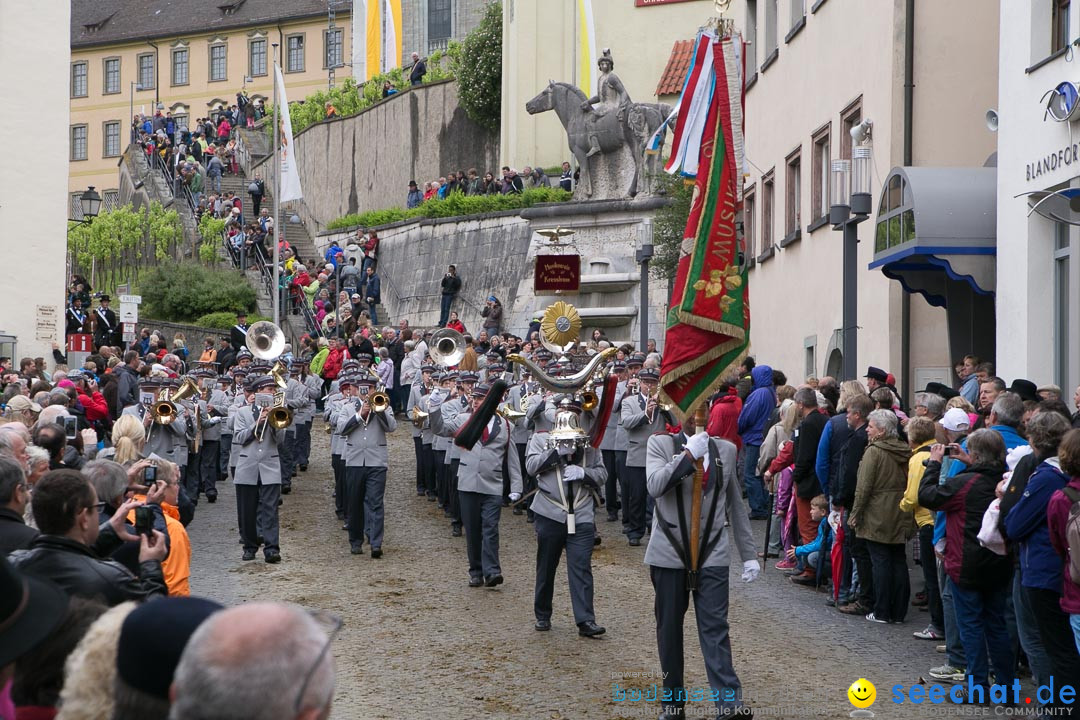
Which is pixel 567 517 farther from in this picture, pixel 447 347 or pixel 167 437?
pixel 447 347

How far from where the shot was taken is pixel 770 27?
27859 millimetres

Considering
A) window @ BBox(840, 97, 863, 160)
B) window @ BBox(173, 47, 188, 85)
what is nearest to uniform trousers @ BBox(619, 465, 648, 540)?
window @ BBox(840, 97, 863, 160)

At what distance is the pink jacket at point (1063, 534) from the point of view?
8.00 m

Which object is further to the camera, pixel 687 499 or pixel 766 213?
pixel 766 213

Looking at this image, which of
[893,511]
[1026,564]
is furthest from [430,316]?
[1026,564]

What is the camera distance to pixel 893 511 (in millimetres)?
12258

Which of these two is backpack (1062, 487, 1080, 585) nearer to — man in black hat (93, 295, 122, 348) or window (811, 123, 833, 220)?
window (811, 123, 833, 220)

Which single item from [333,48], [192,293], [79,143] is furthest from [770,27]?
[79,143]

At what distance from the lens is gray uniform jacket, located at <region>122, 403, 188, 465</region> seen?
1922cm

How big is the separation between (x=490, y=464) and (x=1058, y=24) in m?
7.29

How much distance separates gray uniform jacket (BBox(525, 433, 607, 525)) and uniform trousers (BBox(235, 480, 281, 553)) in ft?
14.8

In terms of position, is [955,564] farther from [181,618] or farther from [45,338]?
[45,338]

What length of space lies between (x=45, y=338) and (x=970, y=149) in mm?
20939

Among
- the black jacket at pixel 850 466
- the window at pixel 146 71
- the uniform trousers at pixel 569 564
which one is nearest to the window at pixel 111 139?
the window at pixel 146 71
